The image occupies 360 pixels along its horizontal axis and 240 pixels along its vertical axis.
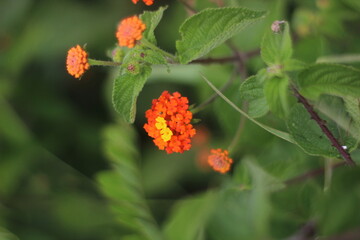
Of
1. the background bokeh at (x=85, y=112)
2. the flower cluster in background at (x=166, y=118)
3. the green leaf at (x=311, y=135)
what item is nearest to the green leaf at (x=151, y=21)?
the flower cluster in background at (x=166, y=118)

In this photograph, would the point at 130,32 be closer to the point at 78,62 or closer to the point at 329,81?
the point at 78,62

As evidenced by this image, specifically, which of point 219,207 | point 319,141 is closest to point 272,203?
point 219,207

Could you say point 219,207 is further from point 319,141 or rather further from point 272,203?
point 319,141

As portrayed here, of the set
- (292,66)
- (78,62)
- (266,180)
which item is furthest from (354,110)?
(78,62)

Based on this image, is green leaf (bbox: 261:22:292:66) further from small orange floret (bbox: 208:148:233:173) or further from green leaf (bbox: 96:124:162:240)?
green leaf (bbox: 96:124:162:240)

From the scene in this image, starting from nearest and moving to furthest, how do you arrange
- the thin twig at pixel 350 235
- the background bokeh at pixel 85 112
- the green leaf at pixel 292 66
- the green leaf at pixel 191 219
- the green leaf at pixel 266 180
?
the thin twig at pixel 350 235, the green leaf at pixel 292 66, the green leaf at pixel 266 180, the green leaf at pixel 191 219, the background bokeh at pixel 85 112

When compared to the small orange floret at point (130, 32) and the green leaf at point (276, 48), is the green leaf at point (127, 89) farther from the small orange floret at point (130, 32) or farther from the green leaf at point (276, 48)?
the green leaf at point (276, 48)
